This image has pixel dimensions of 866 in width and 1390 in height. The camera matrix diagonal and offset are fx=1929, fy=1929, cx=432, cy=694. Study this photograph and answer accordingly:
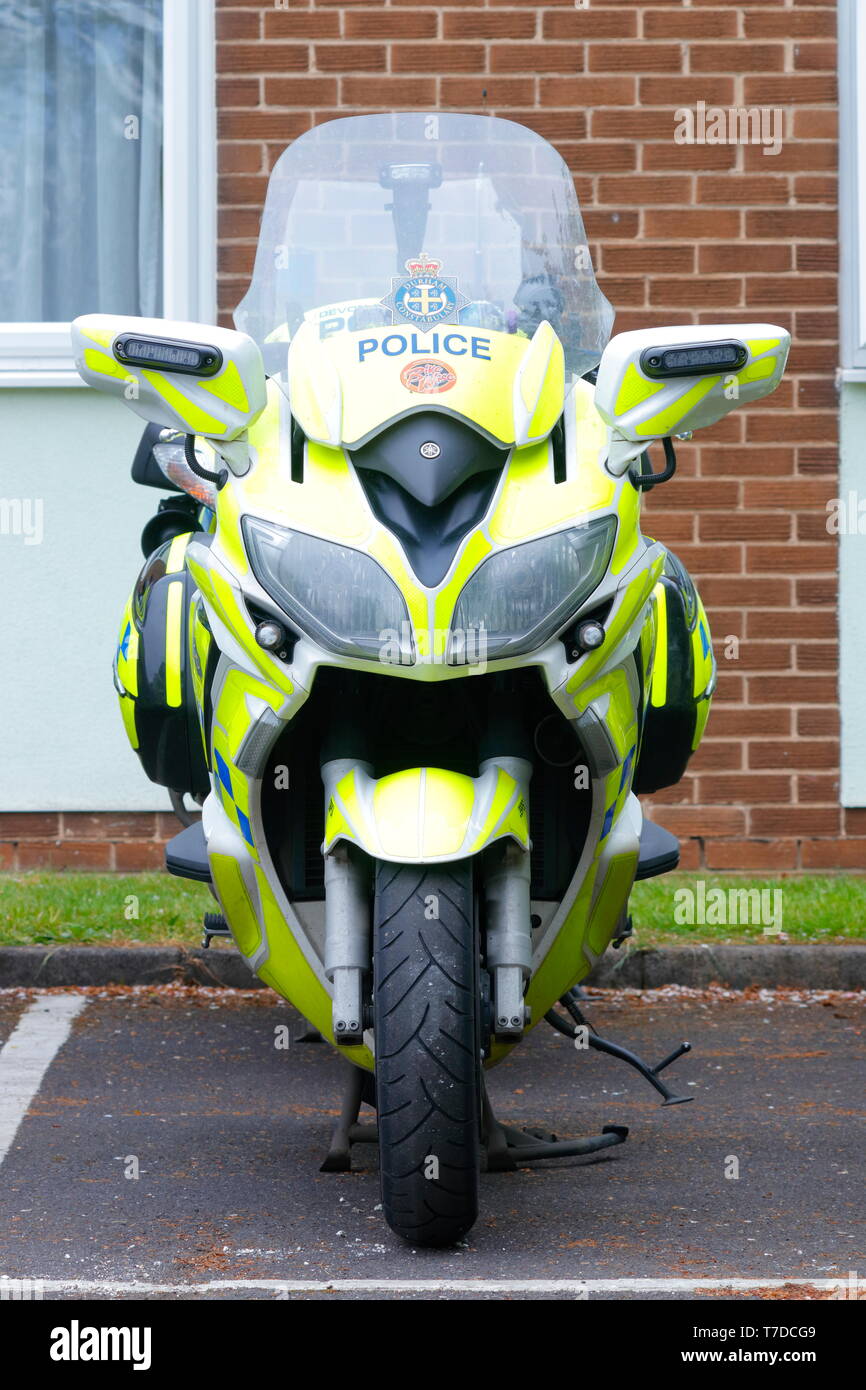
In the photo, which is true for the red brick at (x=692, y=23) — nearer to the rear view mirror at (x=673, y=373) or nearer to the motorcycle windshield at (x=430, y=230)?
the motorcycle windshield at (x=430, y=230)

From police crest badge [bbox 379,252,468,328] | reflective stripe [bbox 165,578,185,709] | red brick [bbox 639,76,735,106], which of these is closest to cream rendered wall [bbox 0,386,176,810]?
red brick [bbox 639,76,735,106]

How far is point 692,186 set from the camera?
7.36 meters

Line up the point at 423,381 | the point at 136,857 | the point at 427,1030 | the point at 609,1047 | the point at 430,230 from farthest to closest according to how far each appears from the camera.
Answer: the point at 136,857
the point at 609,1047
the point at 430,230
the point at 423,381
the point at 427,1030

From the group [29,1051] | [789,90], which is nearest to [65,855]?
[29,1051]

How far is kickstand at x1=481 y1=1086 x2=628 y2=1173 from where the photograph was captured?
12.8 feet

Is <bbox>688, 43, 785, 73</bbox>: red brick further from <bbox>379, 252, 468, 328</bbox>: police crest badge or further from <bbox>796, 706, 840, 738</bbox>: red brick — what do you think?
<bbox>379, 252, 468, 328</bbox>: police crest badge

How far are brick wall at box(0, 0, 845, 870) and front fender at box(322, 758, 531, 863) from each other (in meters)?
4.10

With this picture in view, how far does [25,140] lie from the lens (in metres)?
7.74

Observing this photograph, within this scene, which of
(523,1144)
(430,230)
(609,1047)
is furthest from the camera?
(609,1047)

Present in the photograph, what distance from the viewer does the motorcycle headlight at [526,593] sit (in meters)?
3.17

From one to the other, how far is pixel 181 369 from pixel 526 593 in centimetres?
72

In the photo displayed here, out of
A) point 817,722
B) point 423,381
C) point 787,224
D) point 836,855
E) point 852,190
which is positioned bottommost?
point 836,855

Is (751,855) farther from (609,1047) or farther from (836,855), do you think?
(609,1047)
